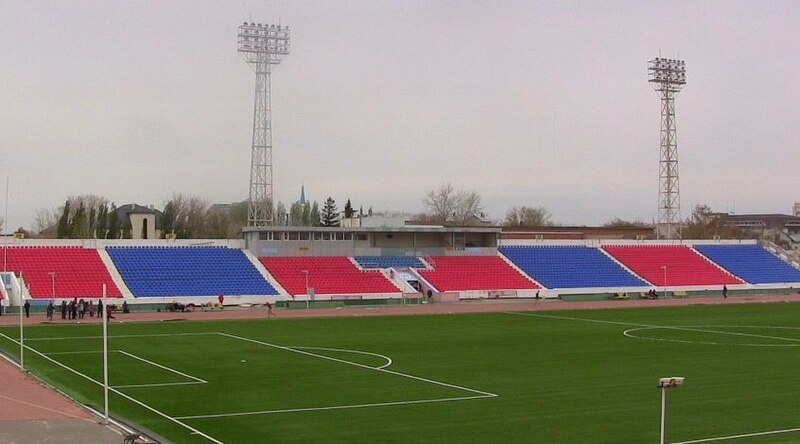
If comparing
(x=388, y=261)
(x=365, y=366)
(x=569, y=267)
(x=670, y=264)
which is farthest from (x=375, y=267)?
(x=365, y=366)

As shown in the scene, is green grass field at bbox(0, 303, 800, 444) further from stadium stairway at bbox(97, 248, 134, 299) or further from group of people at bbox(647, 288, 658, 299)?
group of people at bbox(647, 288, 658, 299)

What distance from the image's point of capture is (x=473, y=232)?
3346 inches

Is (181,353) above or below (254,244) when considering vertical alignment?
below

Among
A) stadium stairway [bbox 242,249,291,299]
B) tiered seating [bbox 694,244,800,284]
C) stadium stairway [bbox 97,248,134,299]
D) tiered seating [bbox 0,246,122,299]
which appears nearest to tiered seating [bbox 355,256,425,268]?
stadium stairway [bbox 242,249,291,299]

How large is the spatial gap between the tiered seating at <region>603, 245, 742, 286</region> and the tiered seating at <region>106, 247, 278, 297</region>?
35.7 metres

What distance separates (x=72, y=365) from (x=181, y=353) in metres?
4.89

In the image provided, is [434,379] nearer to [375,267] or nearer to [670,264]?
[375,267]

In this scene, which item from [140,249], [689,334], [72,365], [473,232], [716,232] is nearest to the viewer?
[72,365]

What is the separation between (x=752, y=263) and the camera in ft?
304

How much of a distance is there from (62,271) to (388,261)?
1037 inches

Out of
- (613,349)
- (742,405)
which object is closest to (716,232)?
(613,349)

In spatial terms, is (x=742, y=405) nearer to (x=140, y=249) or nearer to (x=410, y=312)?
(x=410, y=312)

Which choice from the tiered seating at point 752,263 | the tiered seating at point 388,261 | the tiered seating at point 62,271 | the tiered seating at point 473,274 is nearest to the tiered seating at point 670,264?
the tiered seating at point 752,263

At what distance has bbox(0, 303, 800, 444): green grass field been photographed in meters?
21.3
